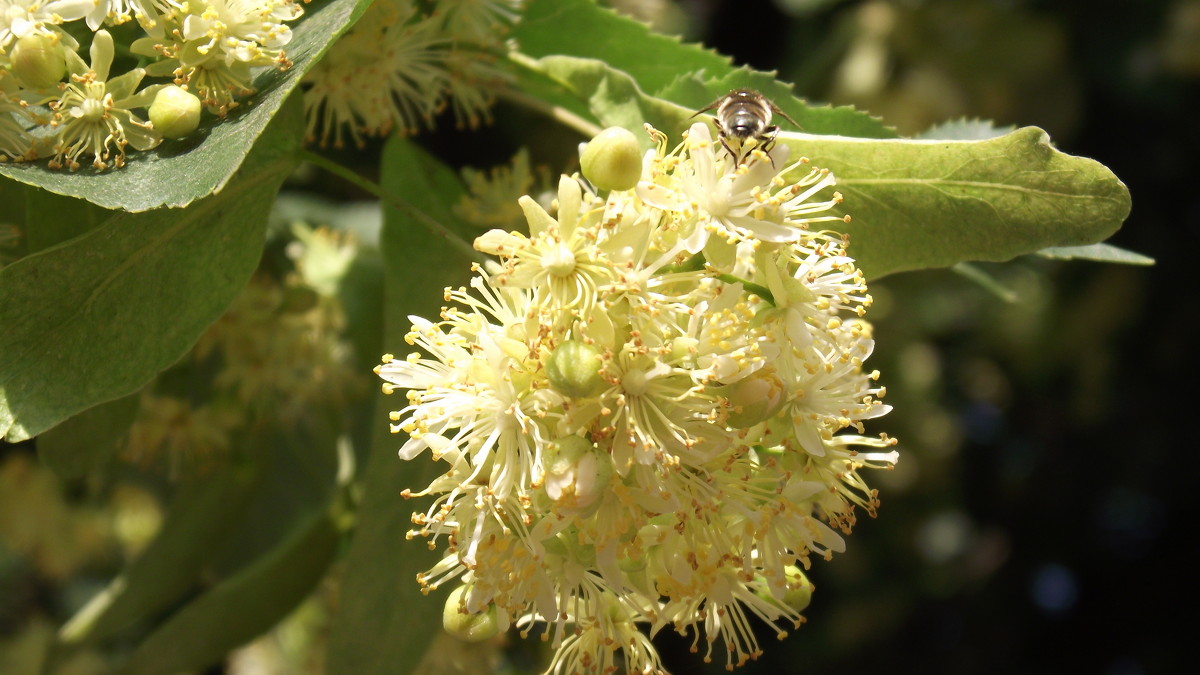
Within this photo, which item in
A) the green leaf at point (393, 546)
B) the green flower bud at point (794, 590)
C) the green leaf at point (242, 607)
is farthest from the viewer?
the green leaf at point (242, 607)

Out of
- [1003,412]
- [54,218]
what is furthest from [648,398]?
[1003,412]

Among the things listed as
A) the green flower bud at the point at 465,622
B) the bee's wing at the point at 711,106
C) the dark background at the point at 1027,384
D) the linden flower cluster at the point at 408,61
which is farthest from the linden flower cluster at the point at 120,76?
the dark background at the point at 1027,384

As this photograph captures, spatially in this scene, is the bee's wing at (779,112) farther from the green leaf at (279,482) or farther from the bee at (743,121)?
the green leaf at (279,482)

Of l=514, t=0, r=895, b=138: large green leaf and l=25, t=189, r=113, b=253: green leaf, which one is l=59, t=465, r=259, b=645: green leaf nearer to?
l=25, t=189, r=113, b=253: green leaf

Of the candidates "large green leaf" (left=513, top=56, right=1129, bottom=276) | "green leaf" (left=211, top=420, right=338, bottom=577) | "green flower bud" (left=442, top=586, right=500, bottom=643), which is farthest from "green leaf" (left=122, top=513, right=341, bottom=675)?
"large green leaf" (left=513, top=56, right=1129, bottom=276)

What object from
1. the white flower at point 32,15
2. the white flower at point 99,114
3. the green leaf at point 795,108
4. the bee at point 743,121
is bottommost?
the white flower at point 99,114

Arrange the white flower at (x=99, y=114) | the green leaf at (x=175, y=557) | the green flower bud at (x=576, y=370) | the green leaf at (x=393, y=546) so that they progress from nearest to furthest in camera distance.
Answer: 1. the green flower bud at (x=576, y=370)
2. the white flower at (x=99, y=114)
3. the green leaf at (x=393, y=546)
4. the green leaf at (x=175, y=557)

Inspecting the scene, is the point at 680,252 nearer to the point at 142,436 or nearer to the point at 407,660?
the point at 407,660
